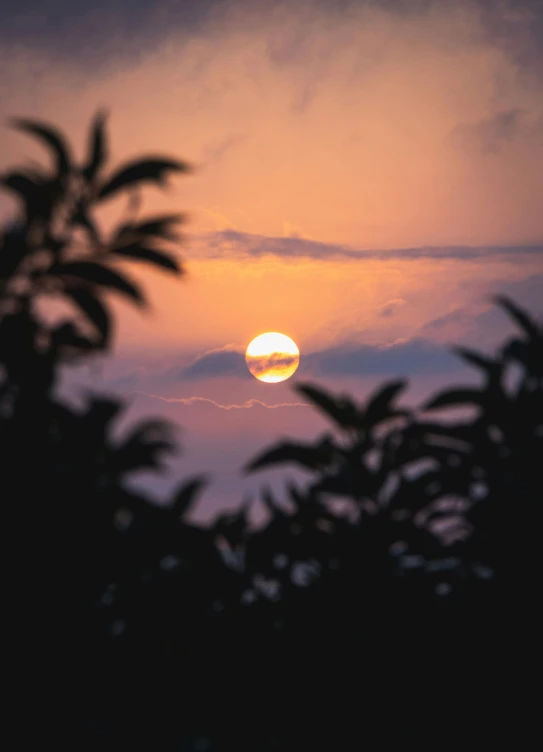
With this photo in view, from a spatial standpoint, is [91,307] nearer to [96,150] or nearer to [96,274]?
[96,274]

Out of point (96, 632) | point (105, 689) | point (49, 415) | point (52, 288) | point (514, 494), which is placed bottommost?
point (105, 689)

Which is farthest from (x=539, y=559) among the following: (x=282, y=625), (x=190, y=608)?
(x=190, y=608)

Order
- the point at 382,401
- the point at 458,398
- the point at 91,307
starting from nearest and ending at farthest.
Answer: the point at 91,307, the point at 458,398, the point at 382,401

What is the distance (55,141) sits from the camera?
482cm

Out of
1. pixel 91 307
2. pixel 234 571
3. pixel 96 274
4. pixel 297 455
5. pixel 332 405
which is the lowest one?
pixel 234 571

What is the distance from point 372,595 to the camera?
5.14m

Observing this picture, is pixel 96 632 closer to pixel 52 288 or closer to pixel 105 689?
pixel 105 689

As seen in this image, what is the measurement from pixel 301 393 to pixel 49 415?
5.92 feet

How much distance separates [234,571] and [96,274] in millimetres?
2233

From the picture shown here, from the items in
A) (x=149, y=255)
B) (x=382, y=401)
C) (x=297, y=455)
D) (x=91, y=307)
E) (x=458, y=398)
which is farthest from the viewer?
(x=297, y=455)

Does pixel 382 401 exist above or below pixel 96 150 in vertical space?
below

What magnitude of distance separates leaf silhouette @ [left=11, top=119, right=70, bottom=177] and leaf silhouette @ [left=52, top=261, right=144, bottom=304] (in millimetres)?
509

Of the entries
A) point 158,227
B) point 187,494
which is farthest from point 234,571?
point 158,227

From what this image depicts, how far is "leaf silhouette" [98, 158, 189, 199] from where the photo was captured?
4.79m
